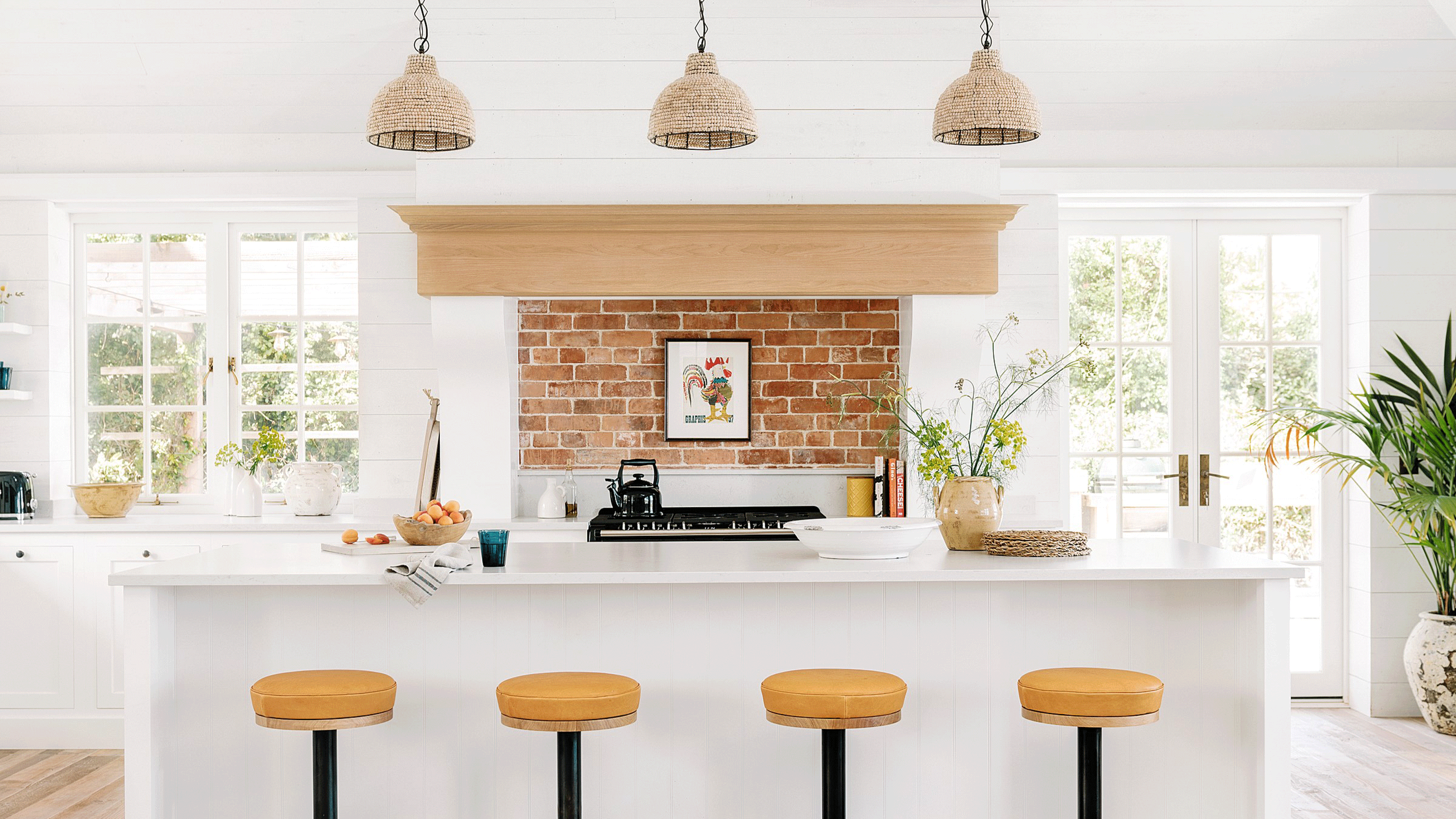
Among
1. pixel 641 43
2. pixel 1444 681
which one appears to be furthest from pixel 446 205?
pixel 1444 681

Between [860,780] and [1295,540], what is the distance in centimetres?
307

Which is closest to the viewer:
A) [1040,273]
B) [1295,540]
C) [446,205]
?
[446,205]

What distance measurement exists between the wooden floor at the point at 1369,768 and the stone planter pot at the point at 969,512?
1578mm

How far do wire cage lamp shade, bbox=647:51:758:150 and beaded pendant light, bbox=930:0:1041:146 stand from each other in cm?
50

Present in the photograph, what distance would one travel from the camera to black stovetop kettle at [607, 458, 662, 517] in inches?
167

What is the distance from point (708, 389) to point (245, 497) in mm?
2077

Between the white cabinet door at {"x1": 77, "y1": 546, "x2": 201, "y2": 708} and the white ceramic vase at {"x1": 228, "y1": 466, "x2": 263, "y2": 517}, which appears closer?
the white cabinet door at {"x1": 77, "y1": 546, "x2": 201, "y2": 708}

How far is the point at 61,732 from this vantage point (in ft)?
13.9

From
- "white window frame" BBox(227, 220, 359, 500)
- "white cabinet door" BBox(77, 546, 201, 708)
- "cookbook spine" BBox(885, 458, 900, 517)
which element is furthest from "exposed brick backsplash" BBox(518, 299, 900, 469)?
"white cabinet door" BBox(77, 546, 201, 708)

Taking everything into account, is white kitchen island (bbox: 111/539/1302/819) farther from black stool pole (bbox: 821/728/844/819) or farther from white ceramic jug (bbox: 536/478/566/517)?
white ceramic jug (bbox: 536/478/566/517)

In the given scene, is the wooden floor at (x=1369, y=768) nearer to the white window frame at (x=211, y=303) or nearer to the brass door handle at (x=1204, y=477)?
the brass door handle at (x=1204, y=477)

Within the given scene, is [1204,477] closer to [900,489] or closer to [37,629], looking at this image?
[900,489]

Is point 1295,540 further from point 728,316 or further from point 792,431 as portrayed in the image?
point 728,316

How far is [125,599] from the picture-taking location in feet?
8.73
